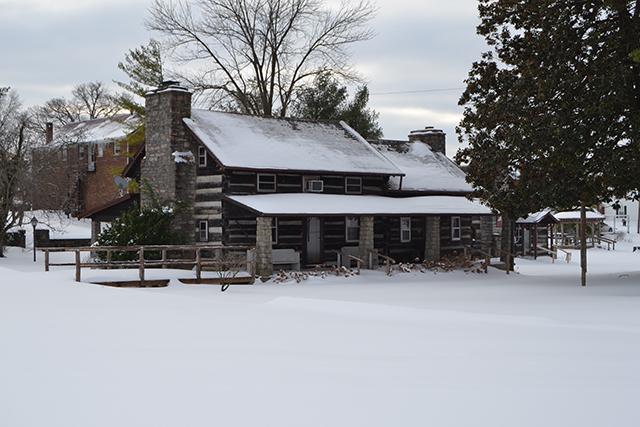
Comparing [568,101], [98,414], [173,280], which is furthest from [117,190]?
[98,414]

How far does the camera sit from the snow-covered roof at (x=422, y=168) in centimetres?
3878

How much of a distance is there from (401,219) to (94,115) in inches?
2145

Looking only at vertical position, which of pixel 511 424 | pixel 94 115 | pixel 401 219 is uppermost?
pixel 94 115

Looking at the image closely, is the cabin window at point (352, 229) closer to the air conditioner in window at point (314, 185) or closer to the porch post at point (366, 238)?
the air conditioner in window at point (314, 185)

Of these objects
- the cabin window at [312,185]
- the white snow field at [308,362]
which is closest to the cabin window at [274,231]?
the cabin window at [312,185]

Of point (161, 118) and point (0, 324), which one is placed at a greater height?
point (161, 118)

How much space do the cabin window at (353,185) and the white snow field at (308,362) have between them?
1621 centimetres

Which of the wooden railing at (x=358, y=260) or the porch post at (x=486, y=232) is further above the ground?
the porch post at (x=486, y=232)

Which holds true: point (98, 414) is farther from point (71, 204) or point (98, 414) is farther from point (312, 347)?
point (71, 204)

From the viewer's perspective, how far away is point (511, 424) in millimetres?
8430

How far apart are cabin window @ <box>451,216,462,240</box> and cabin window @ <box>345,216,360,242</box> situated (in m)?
6.41

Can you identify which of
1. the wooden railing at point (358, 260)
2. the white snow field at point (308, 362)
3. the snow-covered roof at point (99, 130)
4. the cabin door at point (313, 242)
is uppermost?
the snow-covered roof at point (99, 130)

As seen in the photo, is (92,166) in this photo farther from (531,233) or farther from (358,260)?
(358,260)

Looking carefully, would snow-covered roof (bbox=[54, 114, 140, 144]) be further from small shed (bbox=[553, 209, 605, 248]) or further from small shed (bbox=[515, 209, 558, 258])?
small shed (bbox=[553, 209, 605, 248])
